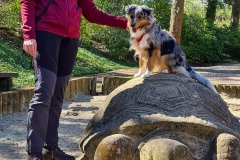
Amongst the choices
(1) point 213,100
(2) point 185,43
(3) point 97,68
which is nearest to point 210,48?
(2) point 185,43

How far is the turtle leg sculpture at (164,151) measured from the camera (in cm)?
254

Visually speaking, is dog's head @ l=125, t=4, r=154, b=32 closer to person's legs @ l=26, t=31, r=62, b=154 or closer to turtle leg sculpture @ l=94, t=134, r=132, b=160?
person's legs @ l=26, t=31, r=62, b=154

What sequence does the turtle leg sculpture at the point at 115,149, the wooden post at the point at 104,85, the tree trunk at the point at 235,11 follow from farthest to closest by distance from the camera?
the tree trunk at the point at 235,11, the wooden post at the point at 104,85, the turtle leg sculpture at the point at 115,149

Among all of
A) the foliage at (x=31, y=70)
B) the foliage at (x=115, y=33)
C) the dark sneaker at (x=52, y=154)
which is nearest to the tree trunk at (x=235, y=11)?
the foliage at (x=115, y=33)

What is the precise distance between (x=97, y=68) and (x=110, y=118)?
33.7 feet

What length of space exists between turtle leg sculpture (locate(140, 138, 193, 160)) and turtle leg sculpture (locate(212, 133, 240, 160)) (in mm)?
232

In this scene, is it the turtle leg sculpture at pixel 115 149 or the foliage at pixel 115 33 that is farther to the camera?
the foliage at pixel 115 33

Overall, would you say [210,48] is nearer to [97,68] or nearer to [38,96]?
[97,68]

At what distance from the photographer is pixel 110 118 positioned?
327 cm

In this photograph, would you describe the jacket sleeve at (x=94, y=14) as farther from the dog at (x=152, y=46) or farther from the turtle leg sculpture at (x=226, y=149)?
the turtle leg sculpture at (x=226, y=149)

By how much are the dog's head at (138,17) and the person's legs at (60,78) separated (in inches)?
26.0

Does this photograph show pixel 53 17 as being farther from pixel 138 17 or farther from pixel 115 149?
pixel 115 149

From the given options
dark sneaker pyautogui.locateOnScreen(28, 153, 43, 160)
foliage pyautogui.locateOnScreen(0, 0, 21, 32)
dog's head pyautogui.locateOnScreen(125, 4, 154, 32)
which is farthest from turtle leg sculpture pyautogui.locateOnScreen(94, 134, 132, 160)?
foliage pyautogui.locateOnScreen(0, 0, 21, 32)

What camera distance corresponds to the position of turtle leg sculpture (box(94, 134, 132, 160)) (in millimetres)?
2688
